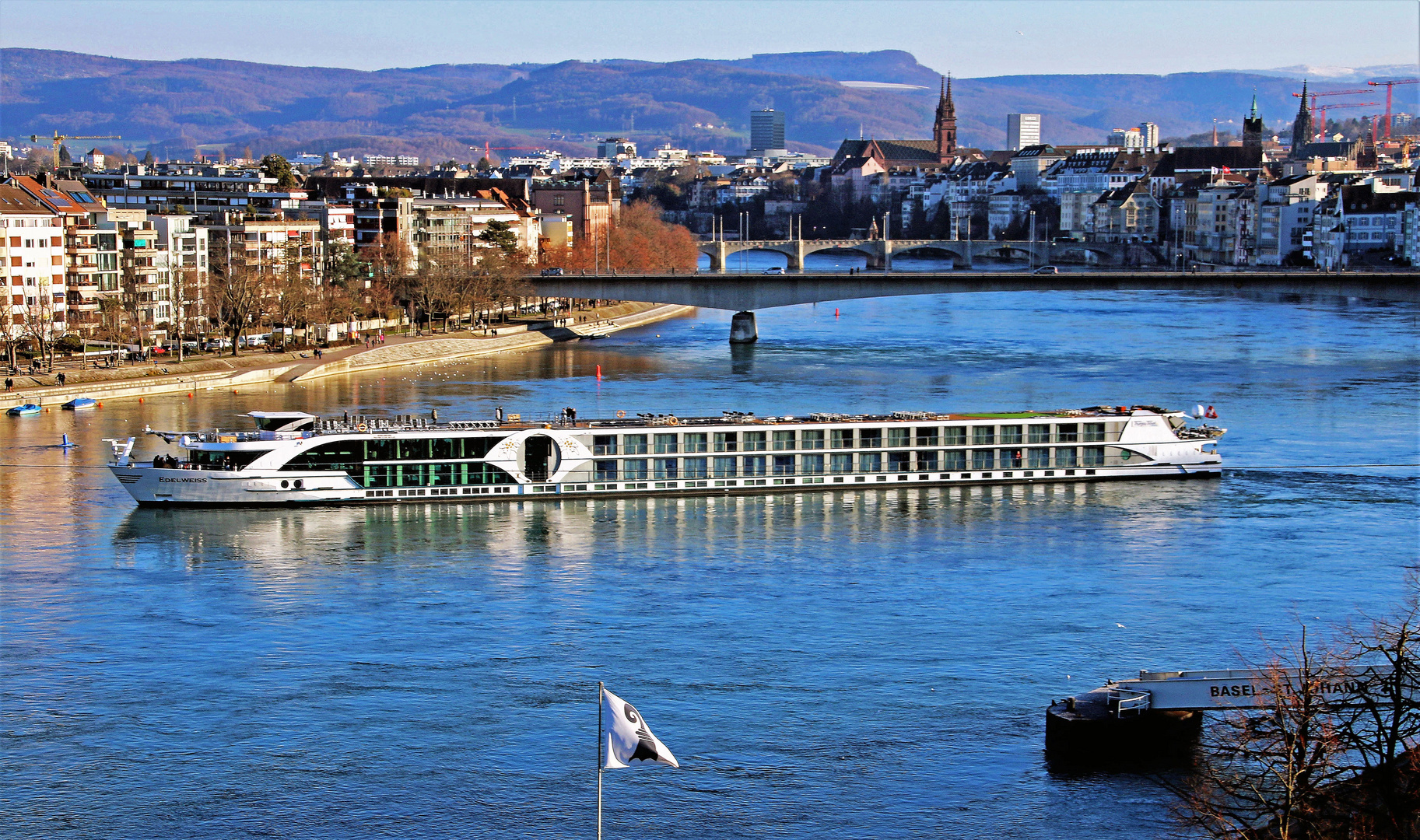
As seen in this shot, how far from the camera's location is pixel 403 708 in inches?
591

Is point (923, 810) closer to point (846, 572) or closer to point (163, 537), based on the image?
point (846, 572)

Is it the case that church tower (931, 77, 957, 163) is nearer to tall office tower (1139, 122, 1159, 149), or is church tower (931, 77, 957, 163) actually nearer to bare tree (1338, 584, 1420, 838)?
tall office tower (1139, 122, 1159, 149)

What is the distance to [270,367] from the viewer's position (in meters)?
38.3

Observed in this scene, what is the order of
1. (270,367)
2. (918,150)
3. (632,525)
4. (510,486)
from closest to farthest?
(632,525), (510,486), (270,367), (918,150)

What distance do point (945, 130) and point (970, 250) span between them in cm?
6895

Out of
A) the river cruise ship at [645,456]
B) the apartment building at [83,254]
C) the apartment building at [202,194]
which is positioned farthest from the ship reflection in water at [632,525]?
the apartment building at [202,194]

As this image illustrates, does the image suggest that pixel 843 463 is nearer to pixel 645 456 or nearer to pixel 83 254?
pixel 645 456

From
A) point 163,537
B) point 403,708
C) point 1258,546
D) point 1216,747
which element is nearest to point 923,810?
point 1216,747

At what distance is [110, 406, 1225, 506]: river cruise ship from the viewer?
79.3 ft

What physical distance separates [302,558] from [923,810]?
9816 millimetres

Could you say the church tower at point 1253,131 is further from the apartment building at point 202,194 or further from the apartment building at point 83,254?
the apartment building at point 83,254

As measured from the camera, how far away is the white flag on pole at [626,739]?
10070 millimetres

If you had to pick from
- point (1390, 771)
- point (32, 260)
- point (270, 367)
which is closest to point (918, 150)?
point (32, 260)

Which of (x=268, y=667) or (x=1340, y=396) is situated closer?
(x=268, y=667)
